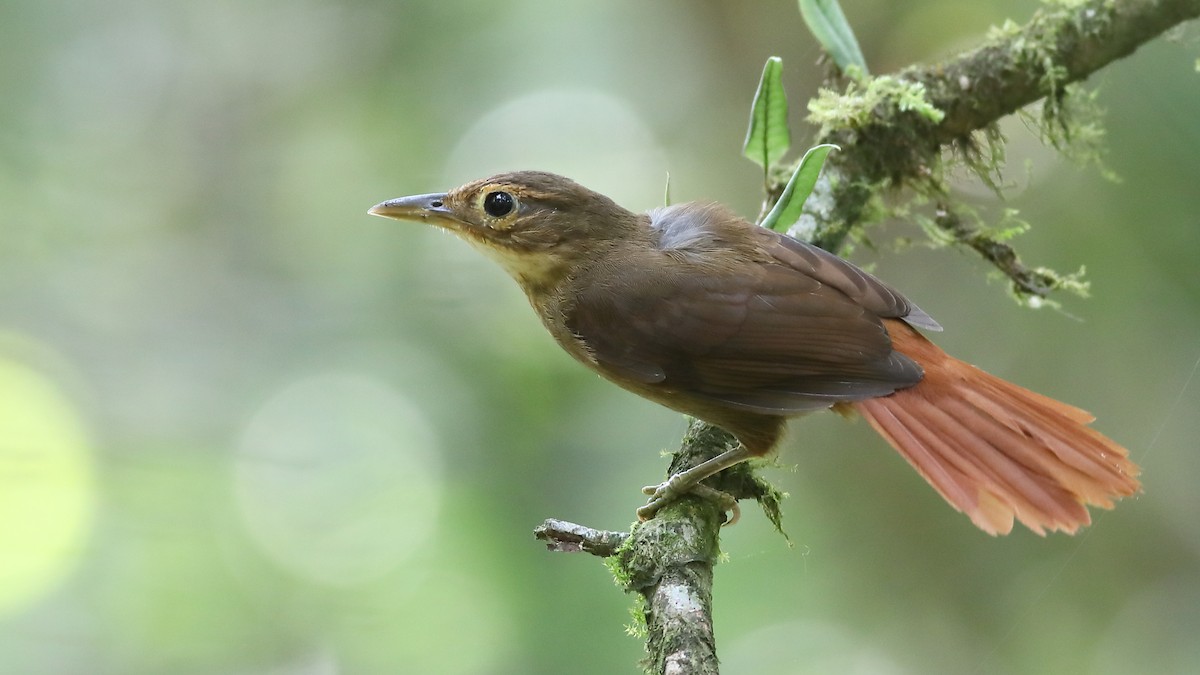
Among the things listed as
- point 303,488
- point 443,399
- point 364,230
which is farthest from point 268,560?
point 364,230

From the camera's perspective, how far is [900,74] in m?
3.41

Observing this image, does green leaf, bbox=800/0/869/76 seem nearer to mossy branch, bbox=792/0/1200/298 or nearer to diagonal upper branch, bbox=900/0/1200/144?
mossy branch, bbox=792/0/1200/298

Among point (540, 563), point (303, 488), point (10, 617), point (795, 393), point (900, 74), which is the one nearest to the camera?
point (795, 393)

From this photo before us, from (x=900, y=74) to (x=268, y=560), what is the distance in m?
3.17

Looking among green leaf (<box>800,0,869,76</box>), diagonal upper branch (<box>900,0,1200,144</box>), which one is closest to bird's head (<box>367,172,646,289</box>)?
green leaf (<box>800,0,869,76</box>)

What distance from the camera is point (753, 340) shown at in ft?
9.20

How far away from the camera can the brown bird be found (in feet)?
8.11

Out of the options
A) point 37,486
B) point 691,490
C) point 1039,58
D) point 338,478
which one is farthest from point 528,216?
point 37,486

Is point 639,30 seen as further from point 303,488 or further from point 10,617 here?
point 10,617

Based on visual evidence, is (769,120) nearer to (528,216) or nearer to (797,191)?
(797,191)

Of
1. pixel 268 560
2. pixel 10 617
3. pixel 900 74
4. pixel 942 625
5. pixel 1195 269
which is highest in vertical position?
pixel 900 74

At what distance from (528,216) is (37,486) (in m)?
2.91

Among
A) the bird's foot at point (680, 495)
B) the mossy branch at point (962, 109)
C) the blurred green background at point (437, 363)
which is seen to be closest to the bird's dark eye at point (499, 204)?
the mossy branch at point (962, 109)

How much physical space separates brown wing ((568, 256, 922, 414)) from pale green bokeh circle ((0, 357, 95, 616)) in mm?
2771
